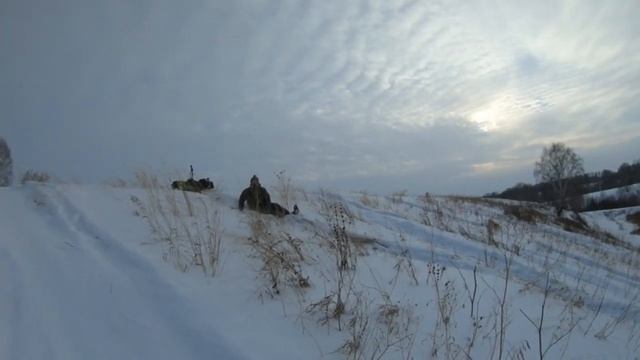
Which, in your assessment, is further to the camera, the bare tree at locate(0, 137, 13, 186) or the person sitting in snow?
the bare tree at locate(0, 137, 13, 186)

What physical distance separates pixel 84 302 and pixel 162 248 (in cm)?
119

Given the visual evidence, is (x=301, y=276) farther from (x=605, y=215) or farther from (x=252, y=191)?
(x=605, y=215)

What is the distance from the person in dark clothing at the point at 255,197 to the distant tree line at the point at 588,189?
148 ft

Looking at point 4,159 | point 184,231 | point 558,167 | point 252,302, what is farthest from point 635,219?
point 4,159

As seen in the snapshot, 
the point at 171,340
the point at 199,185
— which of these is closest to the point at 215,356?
the point at 171,340

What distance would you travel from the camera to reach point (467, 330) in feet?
9.08

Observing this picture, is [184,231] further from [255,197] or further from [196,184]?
[196,184]

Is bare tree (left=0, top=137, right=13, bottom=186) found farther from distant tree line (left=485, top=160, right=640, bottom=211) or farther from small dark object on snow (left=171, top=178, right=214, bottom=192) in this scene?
distant tree line (left=485, top=160, right=640, bottom=211)

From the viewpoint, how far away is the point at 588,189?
8406cm

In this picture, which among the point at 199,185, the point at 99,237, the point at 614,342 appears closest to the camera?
the point at 614,342

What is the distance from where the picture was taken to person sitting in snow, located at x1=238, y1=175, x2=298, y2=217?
21.9ft

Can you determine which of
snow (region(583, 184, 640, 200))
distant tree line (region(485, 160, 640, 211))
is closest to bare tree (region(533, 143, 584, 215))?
distant tree line (region(485, 160, 640, 211))

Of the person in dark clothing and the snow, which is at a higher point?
the person in dark clothing

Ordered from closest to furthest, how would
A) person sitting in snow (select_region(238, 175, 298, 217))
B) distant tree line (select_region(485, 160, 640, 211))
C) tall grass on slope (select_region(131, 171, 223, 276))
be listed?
tall grass on slope (select_region(131, 171, 223, 276))
person sitting in snow (select_region(238, 175, 298, 217))
distant tree line (select_region(485, 160, 640, 211))
